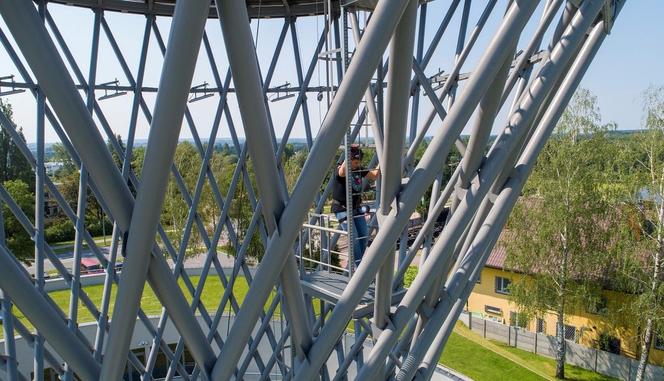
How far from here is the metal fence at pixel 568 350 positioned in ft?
61.5

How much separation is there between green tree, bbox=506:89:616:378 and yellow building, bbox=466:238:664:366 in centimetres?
100

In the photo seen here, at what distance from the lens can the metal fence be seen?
18734 millimetres

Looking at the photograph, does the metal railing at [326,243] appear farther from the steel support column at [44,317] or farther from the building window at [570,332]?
the building window at [570,332]

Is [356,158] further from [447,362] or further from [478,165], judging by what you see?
[447,362]

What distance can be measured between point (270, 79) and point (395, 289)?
265 inches

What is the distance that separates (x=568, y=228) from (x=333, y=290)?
1608cm

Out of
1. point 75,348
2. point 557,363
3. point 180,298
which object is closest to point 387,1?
point 180,298

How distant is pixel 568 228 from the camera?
64.7 feet

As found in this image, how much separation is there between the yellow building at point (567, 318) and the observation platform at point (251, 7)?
1501 cm

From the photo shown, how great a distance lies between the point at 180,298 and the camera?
3.77 meters

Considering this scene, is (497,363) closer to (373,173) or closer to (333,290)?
(333,290)

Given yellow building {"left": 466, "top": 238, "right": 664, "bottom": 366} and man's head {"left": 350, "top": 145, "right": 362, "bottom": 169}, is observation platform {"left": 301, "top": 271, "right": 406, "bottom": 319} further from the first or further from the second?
yellow building {"left": 466, "top": 238, "right": 664, "bottom": 366}

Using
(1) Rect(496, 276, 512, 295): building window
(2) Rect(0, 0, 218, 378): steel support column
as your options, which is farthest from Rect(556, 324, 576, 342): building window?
(2) Rect(0, 0, 218, 378): steel support column

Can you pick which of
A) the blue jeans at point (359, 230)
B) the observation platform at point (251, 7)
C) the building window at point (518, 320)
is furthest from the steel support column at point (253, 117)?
the building window at point (518, 320)
